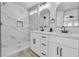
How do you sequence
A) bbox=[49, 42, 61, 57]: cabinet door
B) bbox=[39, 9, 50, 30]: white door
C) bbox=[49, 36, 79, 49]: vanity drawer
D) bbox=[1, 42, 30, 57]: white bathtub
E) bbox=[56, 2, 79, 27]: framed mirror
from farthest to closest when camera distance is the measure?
bbox=[39, 9, 50, 30]: white door → bbox=[1, 42, 30, 57]: white bathtub → bbox=[56, 2, 79, 27]: framed mirror → bbox=[49, 42, 61, 57]: cabinet door → bbox=[49, 36, 79, 49]: vanity drawer

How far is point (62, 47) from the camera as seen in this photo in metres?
1.33

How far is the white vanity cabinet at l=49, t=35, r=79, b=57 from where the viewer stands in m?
1.11

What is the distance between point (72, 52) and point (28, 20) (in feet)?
5.41

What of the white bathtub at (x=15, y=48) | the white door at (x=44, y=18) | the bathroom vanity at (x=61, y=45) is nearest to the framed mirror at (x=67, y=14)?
the white door at (x=44, y=18)

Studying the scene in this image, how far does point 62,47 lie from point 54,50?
0.87 ft

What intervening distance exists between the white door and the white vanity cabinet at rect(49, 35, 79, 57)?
0.94m

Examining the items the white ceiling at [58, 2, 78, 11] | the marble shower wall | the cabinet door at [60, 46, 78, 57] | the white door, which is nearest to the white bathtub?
the marble shower wall

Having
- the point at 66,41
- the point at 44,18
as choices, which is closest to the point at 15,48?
the point at 44,18

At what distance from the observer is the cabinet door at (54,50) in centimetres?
144

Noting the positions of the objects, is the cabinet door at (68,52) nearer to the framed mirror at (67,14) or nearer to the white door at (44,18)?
the framed mirror at (67,14)

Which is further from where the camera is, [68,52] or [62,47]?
[62,47]

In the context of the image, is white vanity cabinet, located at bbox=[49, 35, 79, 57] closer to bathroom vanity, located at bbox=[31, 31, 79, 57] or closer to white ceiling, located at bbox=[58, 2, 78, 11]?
bathroom vanity, located at bbox=[31, 31, 79, 57]

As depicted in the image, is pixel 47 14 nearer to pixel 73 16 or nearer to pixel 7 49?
pixel 73 16

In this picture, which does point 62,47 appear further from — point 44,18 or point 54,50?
point 44,18
